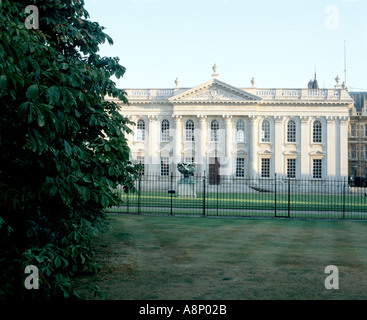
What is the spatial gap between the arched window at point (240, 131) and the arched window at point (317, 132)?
8.90 metres

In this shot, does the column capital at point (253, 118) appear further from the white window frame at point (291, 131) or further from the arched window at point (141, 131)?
the arched window at point (141, 131)

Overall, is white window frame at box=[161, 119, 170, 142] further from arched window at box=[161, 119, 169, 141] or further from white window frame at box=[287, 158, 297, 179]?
white window frame at box=[287, 158, 297, 179]

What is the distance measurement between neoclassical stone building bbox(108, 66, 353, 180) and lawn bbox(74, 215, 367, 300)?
3475 centimetres

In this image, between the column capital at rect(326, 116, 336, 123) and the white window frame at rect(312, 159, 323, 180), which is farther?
the white window frame at rect(312, 159, 323, 180)

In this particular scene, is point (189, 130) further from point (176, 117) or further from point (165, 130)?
point (165, 130)

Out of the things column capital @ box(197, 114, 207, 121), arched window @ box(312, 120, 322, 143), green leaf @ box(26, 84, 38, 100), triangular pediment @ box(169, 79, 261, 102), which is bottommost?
green leaf @ box(26, 84, 38, 100)

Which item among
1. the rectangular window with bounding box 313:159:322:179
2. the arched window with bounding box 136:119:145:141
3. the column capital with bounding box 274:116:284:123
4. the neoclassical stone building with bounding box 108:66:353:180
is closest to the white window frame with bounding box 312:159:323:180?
the rectangular window with bounding box 313:159:322:179

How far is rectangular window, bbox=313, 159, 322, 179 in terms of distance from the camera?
51.8 m

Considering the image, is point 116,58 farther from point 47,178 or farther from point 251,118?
point 251,118

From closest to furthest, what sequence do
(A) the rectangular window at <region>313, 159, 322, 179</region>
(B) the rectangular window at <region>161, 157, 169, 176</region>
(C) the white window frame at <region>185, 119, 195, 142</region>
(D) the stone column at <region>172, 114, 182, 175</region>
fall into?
(A) the rectangular window at <region>313, 159, 322, 179</region> < (D) the stone column at <region>172, 114, 182, 175</region> < (C) the white window frame at <region>185, 119, 195, 142</region> < (B) the rectangular window at <region>161, 157, 169, 176</region>

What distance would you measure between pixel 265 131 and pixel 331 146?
8.42 metres

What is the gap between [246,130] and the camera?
51.9 m
